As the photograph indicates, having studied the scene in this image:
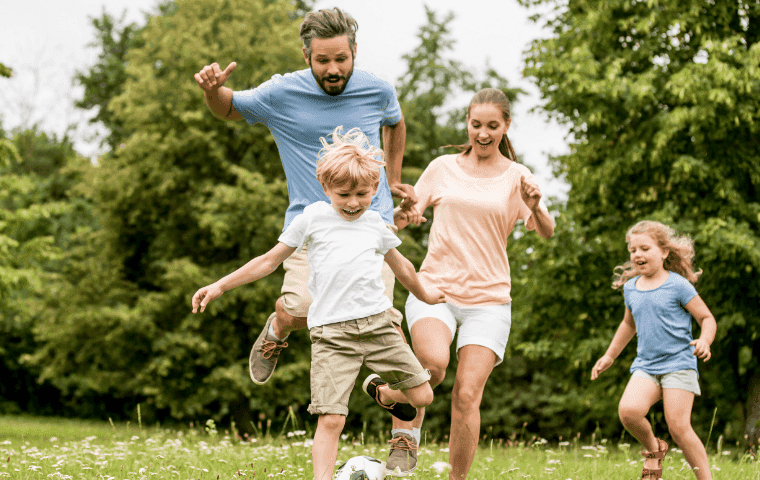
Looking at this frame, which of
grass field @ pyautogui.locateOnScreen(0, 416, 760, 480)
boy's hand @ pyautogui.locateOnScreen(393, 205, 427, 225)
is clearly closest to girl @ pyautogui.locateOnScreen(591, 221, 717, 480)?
grass field @ pyautogui.locateOnScreen(0, 416, 760, 480)

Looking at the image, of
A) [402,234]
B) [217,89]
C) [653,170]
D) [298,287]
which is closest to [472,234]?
[298,287]

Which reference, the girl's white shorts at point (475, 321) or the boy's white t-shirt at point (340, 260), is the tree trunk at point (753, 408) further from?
the boy's white t-shirt at point (340, 260)

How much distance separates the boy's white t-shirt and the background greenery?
3.85 meters

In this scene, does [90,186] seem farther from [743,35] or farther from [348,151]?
[348,151]

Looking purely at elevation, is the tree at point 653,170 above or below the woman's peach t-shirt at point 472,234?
above

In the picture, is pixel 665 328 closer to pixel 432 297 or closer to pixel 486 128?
pixel 486 128

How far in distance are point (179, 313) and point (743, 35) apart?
49.3 ft

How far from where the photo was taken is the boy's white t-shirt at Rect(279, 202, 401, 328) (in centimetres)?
359

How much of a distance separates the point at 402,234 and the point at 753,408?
32.7 feet

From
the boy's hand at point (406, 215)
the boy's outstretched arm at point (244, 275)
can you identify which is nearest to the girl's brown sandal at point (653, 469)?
the boy's hand at point (406, 215)

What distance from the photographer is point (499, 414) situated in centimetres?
2241

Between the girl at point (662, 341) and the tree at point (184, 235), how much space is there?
45.9 feet

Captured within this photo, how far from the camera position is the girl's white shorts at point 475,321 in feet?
14.2

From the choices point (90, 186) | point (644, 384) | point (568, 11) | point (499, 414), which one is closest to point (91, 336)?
point (90, 186)
